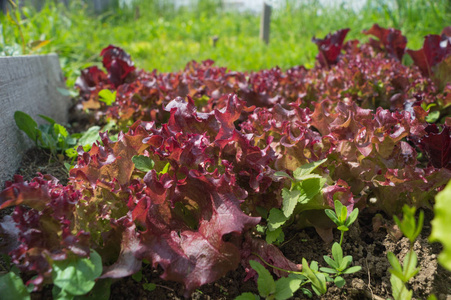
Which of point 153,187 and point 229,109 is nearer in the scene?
point 153,187

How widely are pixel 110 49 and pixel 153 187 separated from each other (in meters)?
2.31

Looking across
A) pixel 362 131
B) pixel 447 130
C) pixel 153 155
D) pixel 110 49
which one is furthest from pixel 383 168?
pixel 110 49

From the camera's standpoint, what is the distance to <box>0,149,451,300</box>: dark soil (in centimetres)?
131

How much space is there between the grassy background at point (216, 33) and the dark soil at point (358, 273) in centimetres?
230

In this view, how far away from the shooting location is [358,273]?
1.42 m

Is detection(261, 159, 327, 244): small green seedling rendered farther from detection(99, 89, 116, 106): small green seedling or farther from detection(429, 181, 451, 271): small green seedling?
detection(99, 89, 116, 106): small green seedling

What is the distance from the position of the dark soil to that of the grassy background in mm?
2304

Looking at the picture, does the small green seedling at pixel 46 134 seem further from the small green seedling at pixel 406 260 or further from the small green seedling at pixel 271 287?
the small green seedling at pixel 406 260

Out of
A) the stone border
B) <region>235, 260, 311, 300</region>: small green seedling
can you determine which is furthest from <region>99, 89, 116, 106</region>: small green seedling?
<region>235, 260, 311, 300</region>: small green seedling

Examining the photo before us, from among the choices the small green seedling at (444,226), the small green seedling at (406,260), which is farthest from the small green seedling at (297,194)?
the small green seedling at (444,226)

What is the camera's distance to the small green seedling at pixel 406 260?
84 centimetres

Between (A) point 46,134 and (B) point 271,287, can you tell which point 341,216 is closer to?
(B) point 271,287

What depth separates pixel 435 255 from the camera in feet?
4.81

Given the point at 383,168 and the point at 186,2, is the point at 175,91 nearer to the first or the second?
the point at 383,168
